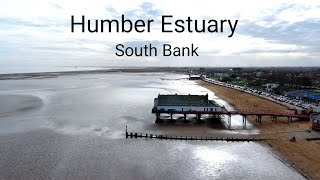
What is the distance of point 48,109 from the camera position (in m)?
60.8

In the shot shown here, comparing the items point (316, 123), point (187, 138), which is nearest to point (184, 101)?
point (187, 138)

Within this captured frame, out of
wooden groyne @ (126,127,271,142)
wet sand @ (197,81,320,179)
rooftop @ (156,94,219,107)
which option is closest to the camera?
wet sand @ (197,81,320,179)

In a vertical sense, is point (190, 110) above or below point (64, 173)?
above

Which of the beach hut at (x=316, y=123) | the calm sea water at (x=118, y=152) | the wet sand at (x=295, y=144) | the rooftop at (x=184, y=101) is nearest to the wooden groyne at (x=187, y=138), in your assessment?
the calm sea water at (x=118, y=152)

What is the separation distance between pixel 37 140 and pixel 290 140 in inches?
1122

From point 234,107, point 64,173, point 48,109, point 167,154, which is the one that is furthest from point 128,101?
point 64,173

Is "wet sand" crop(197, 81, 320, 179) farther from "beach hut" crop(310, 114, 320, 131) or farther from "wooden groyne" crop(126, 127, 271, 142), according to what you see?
"wooden groyne" crop(126, 127, 271, 142)

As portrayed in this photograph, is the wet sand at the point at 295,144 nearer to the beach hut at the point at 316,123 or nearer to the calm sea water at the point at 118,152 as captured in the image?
the beach hut at the point at 316,123

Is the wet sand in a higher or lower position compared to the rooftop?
lower

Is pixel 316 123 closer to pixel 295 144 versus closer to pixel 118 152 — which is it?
pixel 295 144

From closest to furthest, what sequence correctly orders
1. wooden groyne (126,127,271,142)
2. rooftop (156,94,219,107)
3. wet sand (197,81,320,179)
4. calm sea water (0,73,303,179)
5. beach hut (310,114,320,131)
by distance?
calm sea water (0,73,303,179)
wet sand (197,81,320,179)
wooden groyne (126,127,271,142)
beach hut (310,114,320,131)
rooftop (156,94,219,107)

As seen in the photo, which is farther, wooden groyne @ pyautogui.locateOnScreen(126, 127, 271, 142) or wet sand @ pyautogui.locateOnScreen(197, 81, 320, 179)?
wooden groyne @ pyautogui.locateOnScreen(126, 127, 271, 142)

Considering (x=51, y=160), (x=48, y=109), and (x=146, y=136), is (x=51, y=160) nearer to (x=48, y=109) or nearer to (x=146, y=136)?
(x=146, y=136)

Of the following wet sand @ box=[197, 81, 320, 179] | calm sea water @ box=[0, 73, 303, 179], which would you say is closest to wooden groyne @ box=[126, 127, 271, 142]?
calm sea water @ box=[0, 73, 303, 179]
